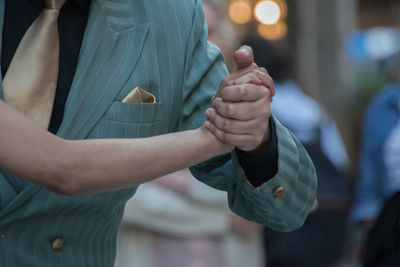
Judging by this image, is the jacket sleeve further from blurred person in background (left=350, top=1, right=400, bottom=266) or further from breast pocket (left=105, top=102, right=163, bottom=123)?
blurred person in background (left=350, top=1, right=400, bottom=266)

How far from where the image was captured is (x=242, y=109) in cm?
164

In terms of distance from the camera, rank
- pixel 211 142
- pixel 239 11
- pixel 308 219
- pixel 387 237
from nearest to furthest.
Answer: pixel 211 142, pixel 387 237, pixel 308 219, pixel 239 11

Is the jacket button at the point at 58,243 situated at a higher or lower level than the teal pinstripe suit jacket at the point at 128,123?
lower

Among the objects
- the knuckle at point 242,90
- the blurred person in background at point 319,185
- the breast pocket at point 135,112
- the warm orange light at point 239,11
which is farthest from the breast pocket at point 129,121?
the warm orange light at point 239,11

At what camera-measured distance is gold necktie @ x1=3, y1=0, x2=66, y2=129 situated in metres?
1.62

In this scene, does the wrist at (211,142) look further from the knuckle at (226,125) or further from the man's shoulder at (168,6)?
the man's shoulder at (168,6)

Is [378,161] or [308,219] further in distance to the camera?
[308,219]

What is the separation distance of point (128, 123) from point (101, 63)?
145mm

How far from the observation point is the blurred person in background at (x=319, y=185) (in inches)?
168

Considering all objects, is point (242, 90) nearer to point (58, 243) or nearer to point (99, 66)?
point (99, 66)

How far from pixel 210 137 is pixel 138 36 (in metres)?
0.32

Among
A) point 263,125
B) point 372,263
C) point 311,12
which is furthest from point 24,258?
point 311,12

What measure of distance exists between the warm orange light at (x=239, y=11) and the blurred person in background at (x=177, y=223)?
22.6 feet

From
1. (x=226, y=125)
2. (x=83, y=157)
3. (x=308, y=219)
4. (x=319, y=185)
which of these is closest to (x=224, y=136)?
(x=226, y=125)
